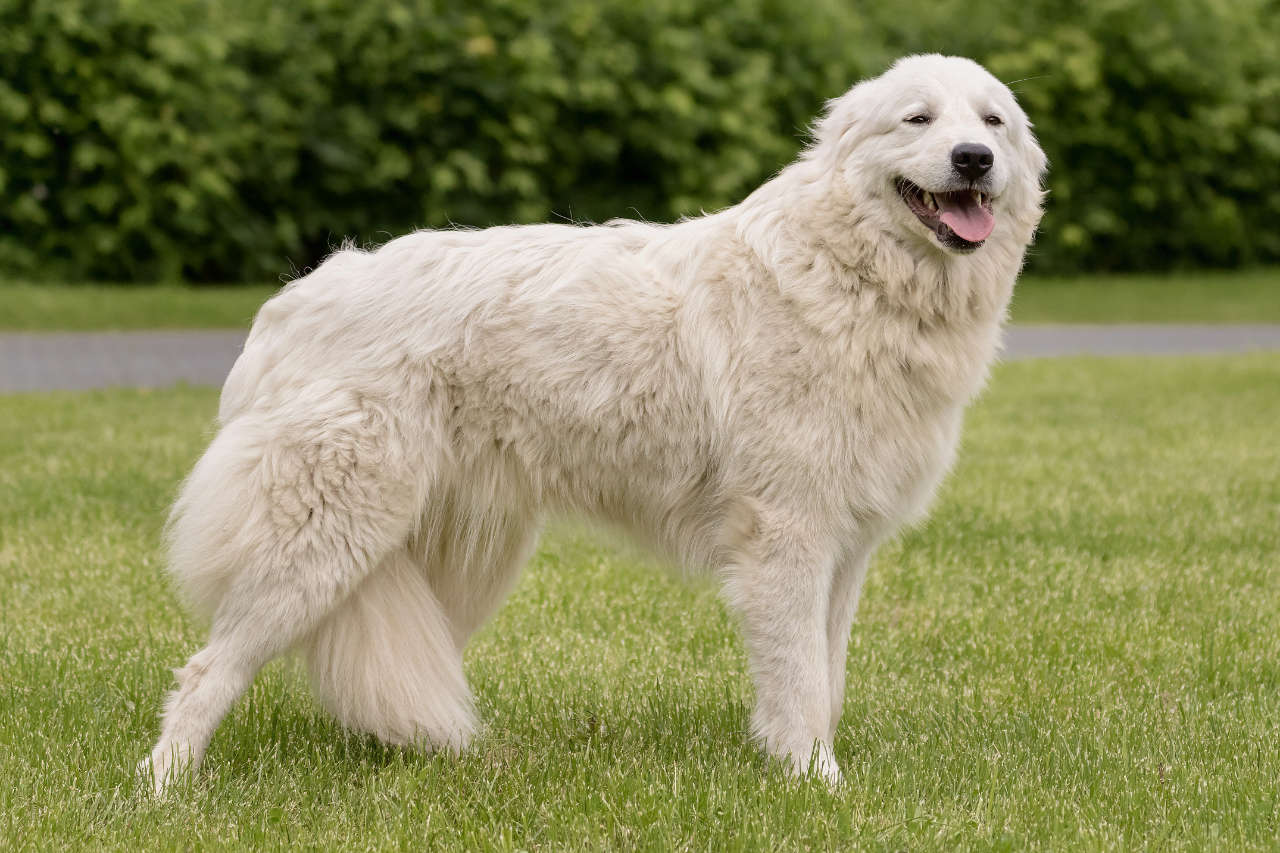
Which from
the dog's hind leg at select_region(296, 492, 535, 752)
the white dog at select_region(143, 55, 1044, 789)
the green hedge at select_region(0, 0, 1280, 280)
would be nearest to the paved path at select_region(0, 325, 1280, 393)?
the green hedge at select_region(0, 0, 1280, 280)

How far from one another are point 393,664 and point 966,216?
1.93 meters

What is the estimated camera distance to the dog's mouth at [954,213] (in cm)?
380

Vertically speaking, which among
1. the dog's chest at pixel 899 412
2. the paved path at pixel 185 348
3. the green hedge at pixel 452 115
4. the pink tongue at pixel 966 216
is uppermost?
the pink tongue at pixel 966 216

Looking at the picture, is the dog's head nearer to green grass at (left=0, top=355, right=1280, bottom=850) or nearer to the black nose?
the black nose

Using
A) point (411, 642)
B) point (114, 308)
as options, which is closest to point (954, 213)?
point (411, 642)

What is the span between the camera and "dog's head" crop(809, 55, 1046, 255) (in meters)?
3.77

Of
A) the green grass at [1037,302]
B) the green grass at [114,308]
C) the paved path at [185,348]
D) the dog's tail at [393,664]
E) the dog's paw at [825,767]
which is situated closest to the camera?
the dog's paw at [825,767]

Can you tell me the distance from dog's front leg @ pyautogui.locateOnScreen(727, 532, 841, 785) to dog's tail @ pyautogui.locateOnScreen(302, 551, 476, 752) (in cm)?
87

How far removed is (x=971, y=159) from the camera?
3.72 meters

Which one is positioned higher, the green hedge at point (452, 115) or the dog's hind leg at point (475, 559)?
the dog's hind leg at point (475, 559)

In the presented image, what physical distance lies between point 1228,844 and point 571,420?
189cm

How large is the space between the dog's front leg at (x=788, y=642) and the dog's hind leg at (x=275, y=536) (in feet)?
3.17

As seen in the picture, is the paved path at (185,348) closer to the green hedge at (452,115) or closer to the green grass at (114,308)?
the green grass at (114,308)

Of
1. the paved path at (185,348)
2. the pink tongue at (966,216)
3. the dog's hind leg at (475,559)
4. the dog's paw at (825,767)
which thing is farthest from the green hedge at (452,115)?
the dog's paw at (825,767)
